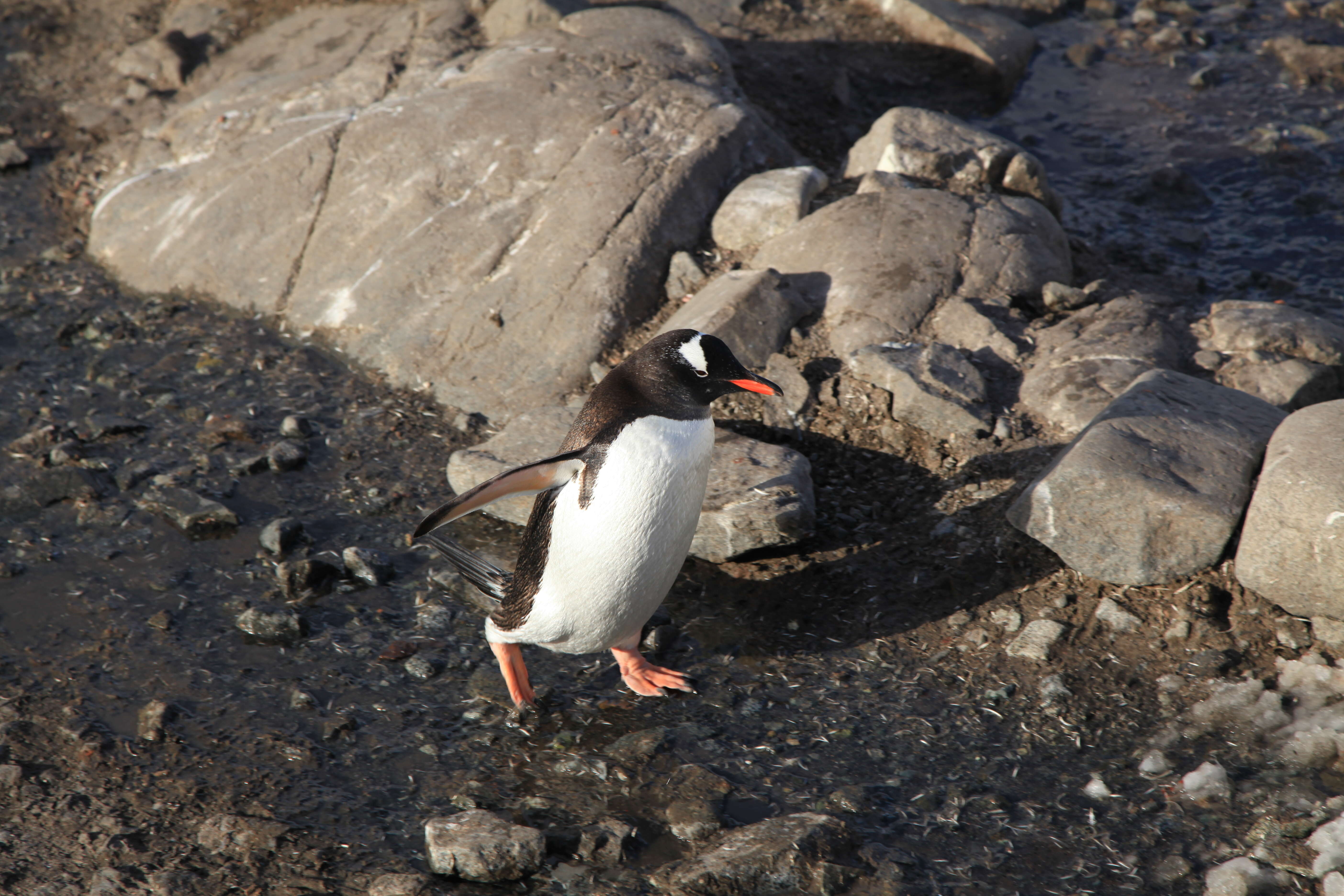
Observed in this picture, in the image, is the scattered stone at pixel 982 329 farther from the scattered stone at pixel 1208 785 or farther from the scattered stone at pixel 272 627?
the scattered stone at pixel 272 627

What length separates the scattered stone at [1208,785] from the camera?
115 inches

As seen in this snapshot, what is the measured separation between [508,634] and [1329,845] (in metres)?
2.39

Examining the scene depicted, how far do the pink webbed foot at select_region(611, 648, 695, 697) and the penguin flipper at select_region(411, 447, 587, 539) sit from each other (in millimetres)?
666

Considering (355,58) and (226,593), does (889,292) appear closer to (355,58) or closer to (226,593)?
(226,593)

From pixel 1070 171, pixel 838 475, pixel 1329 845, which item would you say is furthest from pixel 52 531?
pixel 1070 171

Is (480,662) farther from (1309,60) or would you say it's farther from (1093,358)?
(1309,60)

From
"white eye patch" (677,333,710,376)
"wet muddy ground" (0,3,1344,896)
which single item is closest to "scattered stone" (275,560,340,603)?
"wet muddy ground" (0,3,1344,896)

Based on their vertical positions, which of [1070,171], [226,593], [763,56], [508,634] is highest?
[763,56]

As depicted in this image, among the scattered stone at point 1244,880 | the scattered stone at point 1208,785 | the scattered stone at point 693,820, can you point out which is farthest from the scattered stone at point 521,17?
the scattered stone at point 1244,880

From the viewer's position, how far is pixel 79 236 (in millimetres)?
6344

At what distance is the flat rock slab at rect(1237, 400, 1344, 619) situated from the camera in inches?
127

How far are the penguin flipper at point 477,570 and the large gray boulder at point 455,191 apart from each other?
1326 mm

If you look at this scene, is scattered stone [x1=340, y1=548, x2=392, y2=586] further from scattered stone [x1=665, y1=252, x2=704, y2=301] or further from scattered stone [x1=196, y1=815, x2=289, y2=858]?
scattered stone [x1=665, y1=252, x2=704, y2=301]

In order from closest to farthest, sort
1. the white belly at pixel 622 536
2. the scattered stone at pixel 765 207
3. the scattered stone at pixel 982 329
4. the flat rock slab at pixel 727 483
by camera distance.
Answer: the white belly at pixel 622 536 → the flat rock slab at pixel 727 483 → the scattered stone at pixel 982 329 → the scattered stone at pixel 765 207
